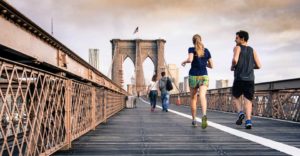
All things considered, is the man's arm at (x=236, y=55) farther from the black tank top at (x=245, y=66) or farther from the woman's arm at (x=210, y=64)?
the woman's arm at (x=210, y=64)

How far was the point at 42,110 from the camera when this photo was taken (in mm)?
2740

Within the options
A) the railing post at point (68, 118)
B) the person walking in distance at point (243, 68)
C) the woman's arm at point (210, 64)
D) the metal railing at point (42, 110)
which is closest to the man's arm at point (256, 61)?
the person walking in distance at point (243, 68)

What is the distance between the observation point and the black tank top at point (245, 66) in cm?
603

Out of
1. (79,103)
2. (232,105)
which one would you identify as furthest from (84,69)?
(232,105)

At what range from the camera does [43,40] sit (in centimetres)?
296

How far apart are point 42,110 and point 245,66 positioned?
4.11 metres

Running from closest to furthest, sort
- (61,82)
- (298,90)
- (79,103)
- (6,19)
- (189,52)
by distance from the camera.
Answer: (6,19)
(61,82)
(79,103)
(189,52)
(298,90)

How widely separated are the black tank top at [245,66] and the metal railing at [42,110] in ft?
8.03

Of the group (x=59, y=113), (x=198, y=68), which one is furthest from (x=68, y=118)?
(x=198, y=68)

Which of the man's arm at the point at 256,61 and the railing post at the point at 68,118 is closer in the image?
the railing post at the point at 68,118

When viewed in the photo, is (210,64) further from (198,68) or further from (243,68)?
(243,68)

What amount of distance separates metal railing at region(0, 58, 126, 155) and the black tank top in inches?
96.4

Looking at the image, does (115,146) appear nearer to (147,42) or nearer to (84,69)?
(84,69)

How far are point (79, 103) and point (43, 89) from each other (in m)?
1.54
